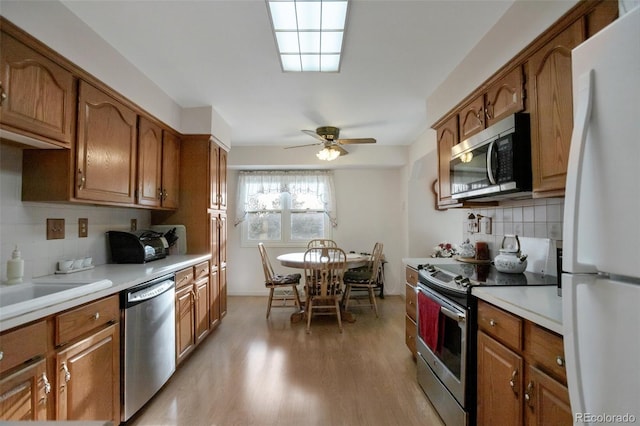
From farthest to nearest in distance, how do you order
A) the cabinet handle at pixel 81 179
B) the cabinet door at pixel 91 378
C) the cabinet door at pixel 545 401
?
the cabinet handle at pixel 81 179 < the cabinet door at pixel 91 378 < the cabinet door at pixel 545 401

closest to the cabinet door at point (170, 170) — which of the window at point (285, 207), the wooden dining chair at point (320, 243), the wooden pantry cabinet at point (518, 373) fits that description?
the window at point (285, 207)

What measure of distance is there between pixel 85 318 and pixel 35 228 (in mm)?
782

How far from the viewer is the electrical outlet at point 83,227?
2.05 m

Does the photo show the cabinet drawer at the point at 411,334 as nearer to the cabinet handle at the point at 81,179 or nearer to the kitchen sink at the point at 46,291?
the kitchen sink at the point at 46,291

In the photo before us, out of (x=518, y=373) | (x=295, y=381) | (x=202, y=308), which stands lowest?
(x=295, y=381)

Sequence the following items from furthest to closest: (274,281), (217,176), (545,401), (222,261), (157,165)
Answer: (274,281), (222,261), (217,176), (157,165), (545,401)

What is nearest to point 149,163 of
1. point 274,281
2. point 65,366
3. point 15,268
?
point 15,268

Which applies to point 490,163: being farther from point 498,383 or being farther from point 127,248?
point 127,248

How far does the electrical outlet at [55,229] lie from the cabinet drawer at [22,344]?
0.89 meters

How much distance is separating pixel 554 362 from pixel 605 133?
822 millimetres

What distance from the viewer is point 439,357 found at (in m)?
1.78

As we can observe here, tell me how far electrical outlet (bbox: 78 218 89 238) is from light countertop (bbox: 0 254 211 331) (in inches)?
10.3

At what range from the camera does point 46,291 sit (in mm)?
1509

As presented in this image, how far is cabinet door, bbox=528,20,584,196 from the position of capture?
1232 mm
